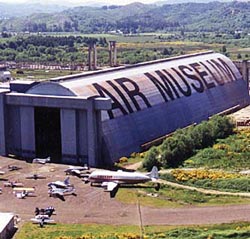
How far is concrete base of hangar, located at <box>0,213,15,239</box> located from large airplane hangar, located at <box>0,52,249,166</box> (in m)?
19.0

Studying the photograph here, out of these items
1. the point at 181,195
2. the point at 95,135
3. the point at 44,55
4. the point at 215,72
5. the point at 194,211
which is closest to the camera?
the point at 194,211

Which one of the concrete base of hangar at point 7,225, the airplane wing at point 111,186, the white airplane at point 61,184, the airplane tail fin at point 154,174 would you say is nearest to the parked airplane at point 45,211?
the concrete base of hangar at point 7,225

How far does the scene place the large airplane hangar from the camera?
67375mm

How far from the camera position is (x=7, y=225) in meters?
47.4

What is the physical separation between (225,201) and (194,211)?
3.62 meters

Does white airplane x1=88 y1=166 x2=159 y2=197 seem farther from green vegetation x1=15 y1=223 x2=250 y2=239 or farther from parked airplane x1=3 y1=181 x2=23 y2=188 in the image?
green vegetation x1=15 y1=223 x2=250 y2=239

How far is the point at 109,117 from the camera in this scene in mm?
69188

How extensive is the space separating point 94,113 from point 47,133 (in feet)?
26.8

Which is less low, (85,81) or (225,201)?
(85,81)

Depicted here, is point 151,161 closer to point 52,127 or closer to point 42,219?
point 52,127

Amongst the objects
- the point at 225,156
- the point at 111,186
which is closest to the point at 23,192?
the point at 111,186

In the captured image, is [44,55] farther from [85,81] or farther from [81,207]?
[81,207]

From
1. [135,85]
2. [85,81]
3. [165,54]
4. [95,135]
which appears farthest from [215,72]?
[165,54]

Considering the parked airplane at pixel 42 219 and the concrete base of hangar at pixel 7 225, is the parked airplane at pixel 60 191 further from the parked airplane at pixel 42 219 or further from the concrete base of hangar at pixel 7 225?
the concrete base of hangar at pixel 7 225
